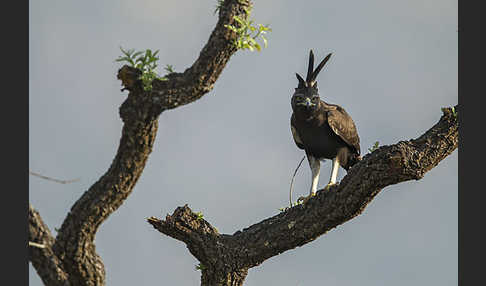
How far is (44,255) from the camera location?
223 inches

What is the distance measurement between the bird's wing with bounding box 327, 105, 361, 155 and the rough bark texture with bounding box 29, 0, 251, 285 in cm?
307

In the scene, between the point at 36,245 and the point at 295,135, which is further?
the point at 295,135

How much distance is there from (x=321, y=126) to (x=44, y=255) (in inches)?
161

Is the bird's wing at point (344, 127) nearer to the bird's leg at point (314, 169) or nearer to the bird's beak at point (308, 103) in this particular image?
the bird's beak at point (308, 103)

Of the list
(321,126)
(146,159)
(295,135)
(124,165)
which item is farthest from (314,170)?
(124,165)

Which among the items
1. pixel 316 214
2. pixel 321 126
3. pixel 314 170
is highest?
pixel 321 126

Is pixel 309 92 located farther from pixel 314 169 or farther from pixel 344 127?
pixel 314 169

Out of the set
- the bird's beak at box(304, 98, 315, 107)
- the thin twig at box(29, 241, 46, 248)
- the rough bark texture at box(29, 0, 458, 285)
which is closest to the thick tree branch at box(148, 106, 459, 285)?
the rough bark texture at box(29, 0, 458, 285)

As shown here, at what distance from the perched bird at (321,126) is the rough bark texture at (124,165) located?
292 cm

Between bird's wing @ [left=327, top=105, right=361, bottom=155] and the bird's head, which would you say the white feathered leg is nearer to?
bird's wing @ [left=327, top=105, right=361, bottom=155]

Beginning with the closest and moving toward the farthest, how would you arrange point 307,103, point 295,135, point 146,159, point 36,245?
point 36,245 < point 146,159 < point 307,103 < point 295,135

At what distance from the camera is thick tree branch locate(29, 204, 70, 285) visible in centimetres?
559

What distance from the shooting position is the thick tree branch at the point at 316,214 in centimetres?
625

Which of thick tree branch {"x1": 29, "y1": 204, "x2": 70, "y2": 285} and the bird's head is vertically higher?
the bird's head
